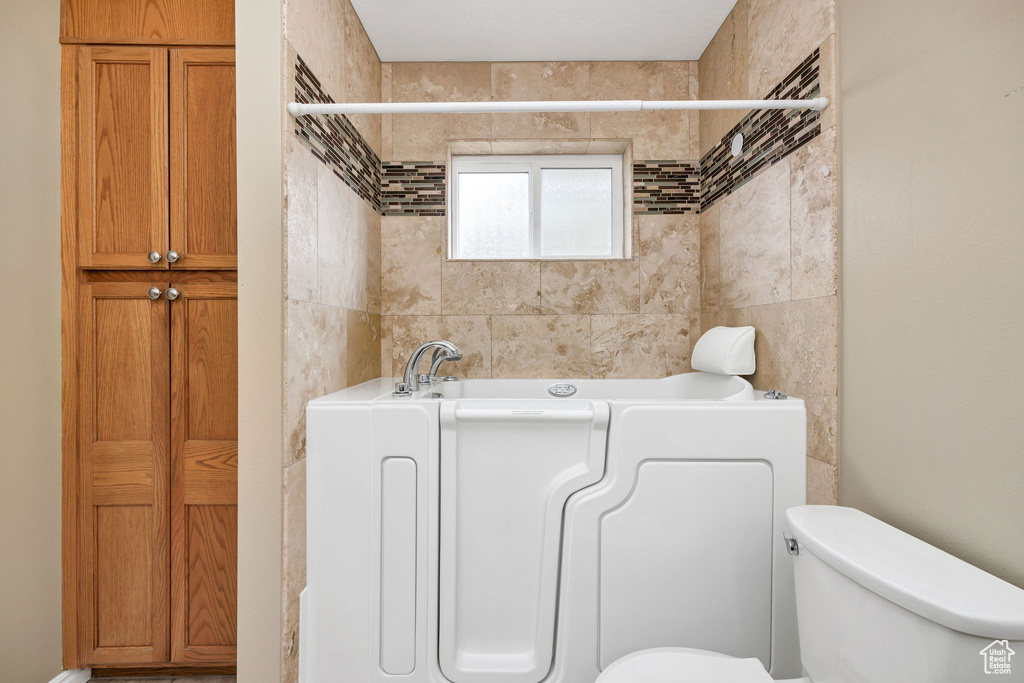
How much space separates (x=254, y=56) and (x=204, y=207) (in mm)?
530

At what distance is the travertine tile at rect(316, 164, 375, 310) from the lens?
4.84 feet

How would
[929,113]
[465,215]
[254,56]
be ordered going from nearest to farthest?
[929,113], [254,56], [465,215]

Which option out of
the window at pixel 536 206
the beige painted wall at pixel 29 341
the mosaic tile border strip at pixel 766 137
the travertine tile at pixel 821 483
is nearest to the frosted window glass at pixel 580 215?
the window at pixel 536 206

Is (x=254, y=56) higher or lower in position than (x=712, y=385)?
higher

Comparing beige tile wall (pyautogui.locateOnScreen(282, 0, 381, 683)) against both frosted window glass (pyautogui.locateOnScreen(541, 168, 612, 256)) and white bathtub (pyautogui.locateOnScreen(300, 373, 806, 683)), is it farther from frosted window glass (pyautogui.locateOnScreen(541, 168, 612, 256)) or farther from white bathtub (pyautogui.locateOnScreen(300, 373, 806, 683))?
frosted window glass (pyautogui.locateOnScreen(541, 168, 612, 256))

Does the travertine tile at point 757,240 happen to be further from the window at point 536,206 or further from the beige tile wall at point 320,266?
the beige tile wall at point 320,266

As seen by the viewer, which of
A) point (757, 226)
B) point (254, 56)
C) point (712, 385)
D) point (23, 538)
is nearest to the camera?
point (254, 56)

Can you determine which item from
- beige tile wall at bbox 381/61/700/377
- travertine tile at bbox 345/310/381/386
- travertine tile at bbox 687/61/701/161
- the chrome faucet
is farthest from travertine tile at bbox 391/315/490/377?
travertine tile at bbox 687/61/701/161

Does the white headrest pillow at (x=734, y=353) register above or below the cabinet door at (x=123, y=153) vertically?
below

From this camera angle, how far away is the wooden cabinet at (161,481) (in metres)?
1.47

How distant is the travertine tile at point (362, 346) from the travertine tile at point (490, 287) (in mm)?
340

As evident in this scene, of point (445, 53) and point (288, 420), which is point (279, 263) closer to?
point (288, 420)

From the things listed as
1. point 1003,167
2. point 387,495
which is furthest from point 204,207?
point 1003,167

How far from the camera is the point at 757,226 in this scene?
1656 millimetres
